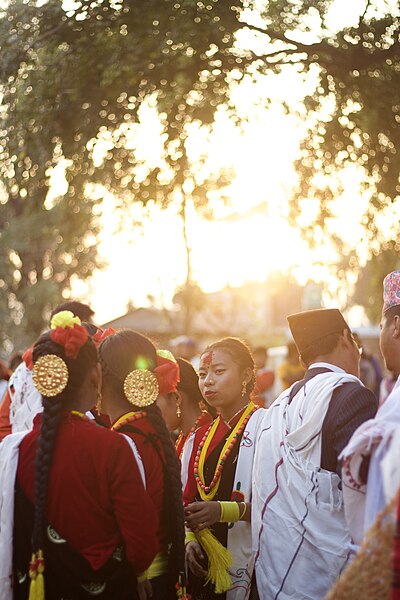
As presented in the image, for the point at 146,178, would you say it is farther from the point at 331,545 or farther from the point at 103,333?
the point at 331,545

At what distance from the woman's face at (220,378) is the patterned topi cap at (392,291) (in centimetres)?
130

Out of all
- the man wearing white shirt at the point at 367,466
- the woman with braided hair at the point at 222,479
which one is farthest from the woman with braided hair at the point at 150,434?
the man wearing white shirt at the point at 367,466

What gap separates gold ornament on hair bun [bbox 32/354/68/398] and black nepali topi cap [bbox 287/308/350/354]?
157 cm

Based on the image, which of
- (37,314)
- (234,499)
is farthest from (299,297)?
(234,499)

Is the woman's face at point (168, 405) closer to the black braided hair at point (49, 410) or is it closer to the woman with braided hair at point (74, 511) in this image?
the black braided hair at point (49, 410)

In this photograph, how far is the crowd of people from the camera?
3502 mm

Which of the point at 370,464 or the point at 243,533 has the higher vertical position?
the point at 370,464

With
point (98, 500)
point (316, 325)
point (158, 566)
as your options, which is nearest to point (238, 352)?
point (316, 325)

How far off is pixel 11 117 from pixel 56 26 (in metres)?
0.98

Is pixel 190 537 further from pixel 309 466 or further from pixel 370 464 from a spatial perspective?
pixel 370 464

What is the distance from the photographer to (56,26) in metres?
8.01

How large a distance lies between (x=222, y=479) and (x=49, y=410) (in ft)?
5.86

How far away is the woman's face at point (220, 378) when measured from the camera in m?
5.43

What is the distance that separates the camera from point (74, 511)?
3.62m
